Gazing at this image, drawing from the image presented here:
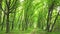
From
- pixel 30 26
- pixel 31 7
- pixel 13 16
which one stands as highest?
pixel 31 7

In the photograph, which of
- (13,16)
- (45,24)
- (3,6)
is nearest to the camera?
(3,6)

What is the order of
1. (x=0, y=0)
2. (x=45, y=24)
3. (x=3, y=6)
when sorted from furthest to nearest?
(x=45, y=24) < (x=3, y=6) < (x=0, y=0)

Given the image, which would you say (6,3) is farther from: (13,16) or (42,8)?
(42,8)

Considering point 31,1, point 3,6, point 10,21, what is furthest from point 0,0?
point 31,1

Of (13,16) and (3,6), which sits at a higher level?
(3,6)

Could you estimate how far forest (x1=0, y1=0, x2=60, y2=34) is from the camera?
4418 mm

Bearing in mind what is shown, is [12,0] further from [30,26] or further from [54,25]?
[54,25]

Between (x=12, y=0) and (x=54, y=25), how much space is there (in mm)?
1578

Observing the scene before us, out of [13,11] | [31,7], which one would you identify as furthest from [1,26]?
[31,7]

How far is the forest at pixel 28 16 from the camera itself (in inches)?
174

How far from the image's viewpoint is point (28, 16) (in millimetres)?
4941

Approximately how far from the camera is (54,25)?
4.71 meters

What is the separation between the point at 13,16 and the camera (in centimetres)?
469

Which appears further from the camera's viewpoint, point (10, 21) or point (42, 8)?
point (42, 8)
